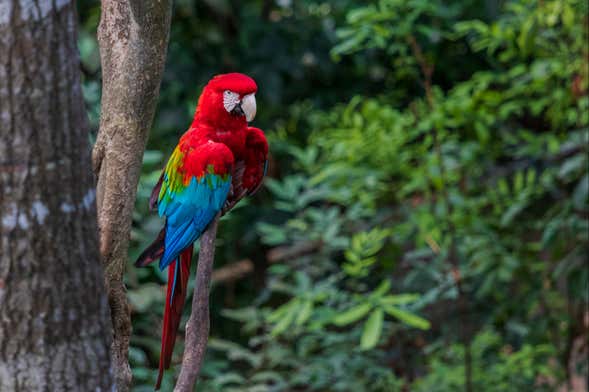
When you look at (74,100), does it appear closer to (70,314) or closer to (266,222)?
(70,314)

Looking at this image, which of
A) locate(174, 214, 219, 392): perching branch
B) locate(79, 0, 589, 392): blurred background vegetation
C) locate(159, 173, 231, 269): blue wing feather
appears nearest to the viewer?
locate(174, 214, 219, 392): perching branch

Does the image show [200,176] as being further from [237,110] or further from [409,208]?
[409,208]

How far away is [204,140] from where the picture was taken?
1172 mm

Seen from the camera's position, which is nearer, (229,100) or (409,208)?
(229,100)

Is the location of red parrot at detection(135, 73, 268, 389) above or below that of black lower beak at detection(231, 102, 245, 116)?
below

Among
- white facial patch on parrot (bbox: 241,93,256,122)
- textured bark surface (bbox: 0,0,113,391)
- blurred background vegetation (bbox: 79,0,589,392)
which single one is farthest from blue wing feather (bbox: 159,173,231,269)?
blurred background vegetation (bbox: 79,0,589,392)

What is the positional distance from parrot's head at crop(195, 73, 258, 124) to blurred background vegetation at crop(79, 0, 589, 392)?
2.41 ft

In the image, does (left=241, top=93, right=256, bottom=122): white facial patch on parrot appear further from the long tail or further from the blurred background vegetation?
the blurred background vegetation

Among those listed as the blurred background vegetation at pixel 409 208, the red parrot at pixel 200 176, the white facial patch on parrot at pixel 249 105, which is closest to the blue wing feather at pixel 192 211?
the red parrot at pixel 200 176

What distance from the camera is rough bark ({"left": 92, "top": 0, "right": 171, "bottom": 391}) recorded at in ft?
3.45

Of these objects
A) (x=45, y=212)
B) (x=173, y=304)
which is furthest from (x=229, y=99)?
(x=45, y=212)

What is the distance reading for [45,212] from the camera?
710 millimetres

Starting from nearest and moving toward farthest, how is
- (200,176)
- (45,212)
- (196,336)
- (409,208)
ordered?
(45,212), (196,336), (200,176), (409,208)

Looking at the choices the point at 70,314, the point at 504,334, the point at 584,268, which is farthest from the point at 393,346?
the point at 70,314
